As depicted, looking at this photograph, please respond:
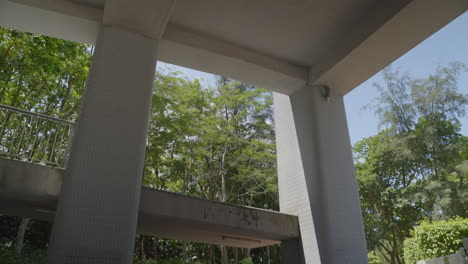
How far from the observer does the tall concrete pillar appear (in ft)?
9.89

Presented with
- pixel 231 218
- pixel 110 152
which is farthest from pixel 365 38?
pixel 110 152

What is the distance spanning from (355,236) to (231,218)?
1.75 meters

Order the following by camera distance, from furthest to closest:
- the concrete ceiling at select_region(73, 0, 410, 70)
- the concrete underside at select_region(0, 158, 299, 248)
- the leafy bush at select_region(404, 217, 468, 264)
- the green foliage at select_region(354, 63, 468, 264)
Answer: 1. the green foliage at select_region(354, 63, 468, 264)
2. the leafy bush at select_region(404, 217, 468, 264)
3. the concrete ceiling at select_region(73, 0, 410, 70)
4. the concrete underside at select_region(0, 158, 299, 248)

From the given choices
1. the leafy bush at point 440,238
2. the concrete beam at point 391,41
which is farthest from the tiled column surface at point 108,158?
the leafy bush at point 440,238

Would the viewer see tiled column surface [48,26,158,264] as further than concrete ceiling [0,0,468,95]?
No

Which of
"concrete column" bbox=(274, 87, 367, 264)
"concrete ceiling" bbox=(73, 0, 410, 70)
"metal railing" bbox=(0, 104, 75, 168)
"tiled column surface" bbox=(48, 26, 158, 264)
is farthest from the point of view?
"concrete column" bbox=(274, 87, 367, 264)

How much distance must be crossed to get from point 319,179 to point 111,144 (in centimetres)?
294

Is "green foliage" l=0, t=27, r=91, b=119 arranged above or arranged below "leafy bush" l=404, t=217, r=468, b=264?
above

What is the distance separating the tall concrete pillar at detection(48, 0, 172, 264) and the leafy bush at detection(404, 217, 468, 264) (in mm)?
6404

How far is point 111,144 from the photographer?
11.3ft

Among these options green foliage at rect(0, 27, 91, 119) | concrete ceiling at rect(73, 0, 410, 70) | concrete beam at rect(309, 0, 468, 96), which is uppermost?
green foliage at rect(0, 27, 91, 119)

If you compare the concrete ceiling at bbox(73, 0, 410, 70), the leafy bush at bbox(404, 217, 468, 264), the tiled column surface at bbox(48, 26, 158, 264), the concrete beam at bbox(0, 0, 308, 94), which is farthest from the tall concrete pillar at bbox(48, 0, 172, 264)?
the leafy bush at bbox(404, 217, 468, 264)

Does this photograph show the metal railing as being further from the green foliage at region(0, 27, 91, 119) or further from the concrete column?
the concrete column

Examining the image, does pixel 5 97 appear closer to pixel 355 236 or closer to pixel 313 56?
pixel 313 56
